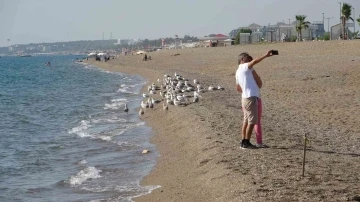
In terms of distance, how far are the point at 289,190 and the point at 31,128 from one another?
16.0 metres

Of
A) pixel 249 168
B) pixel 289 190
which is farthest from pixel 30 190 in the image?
pixel 289 190

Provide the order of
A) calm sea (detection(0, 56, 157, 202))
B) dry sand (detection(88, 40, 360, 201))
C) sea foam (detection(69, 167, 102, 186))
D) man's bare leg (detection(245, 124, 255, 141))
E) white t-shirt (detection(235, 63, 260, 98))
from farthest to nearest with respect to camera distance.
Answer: sea foam (detection(69, 167, 102, 186))
calm sea (detection(0, 56, 157, 202))
man's bare leg (detection(245, 124, 255, 141))
white t-shirt (detection(235, 63, 260, 98))
dry sand (detection(88, 40, 360, 201))

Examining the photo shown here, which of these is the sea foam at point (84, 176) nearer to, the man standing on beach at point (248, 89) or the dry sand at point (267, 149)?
the dry sand at point (267, 149)

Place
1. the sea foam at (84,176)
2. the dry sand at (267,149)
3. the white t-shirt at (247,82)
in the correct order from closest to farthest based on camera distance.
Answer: the dry sand at (267,149) < the white t-shirt at (247,82) < the sea foam at (84,176)

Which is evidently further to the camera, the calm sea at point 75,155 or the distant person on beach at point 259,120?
the calm sea at point 75,155

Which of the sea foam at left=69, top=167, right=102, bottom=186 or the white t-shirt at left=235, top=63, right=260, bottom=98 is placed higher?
the white t-shirt at left=235, top=63, right=260, bottom=98

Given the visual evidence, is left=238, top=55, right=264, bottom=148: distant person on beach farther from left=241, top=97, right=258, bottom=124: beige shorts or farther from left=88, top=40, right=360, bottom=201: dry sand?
left=88, top=40, right=360, bottom=201: dry sand

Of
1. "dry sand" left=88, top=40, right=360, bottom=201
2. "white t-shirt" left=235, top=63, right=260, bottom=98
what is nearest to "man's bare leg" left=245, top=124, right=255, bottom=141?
"dry sand" left=88, top=40, right=360, bottom=201

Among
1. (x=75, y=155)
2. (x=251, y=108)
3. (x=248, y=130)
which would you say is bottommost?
(x=75, y=155)

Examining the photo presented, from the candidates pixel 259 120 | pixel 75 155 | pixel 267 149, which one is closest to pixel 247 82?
pixel 259 120

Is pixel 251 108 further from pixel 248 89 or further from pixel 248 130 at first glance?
pixel 248 130

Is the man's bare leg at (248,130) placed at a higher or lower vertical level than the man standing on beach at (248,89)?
lower

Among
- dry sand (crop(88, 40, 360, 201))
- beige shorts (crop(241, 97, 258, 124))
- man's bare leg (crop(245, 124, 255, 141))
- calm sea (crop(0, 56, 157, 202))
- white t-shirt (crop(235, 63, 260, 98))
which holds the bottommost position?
calm sea (crop(0, 56, 157, 202))

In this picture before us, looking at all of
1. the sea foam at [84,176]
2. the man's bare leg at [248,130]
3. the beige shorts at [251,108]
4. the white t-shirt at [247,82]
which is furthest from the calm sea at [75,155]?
the white t-shirt at [247,82]
